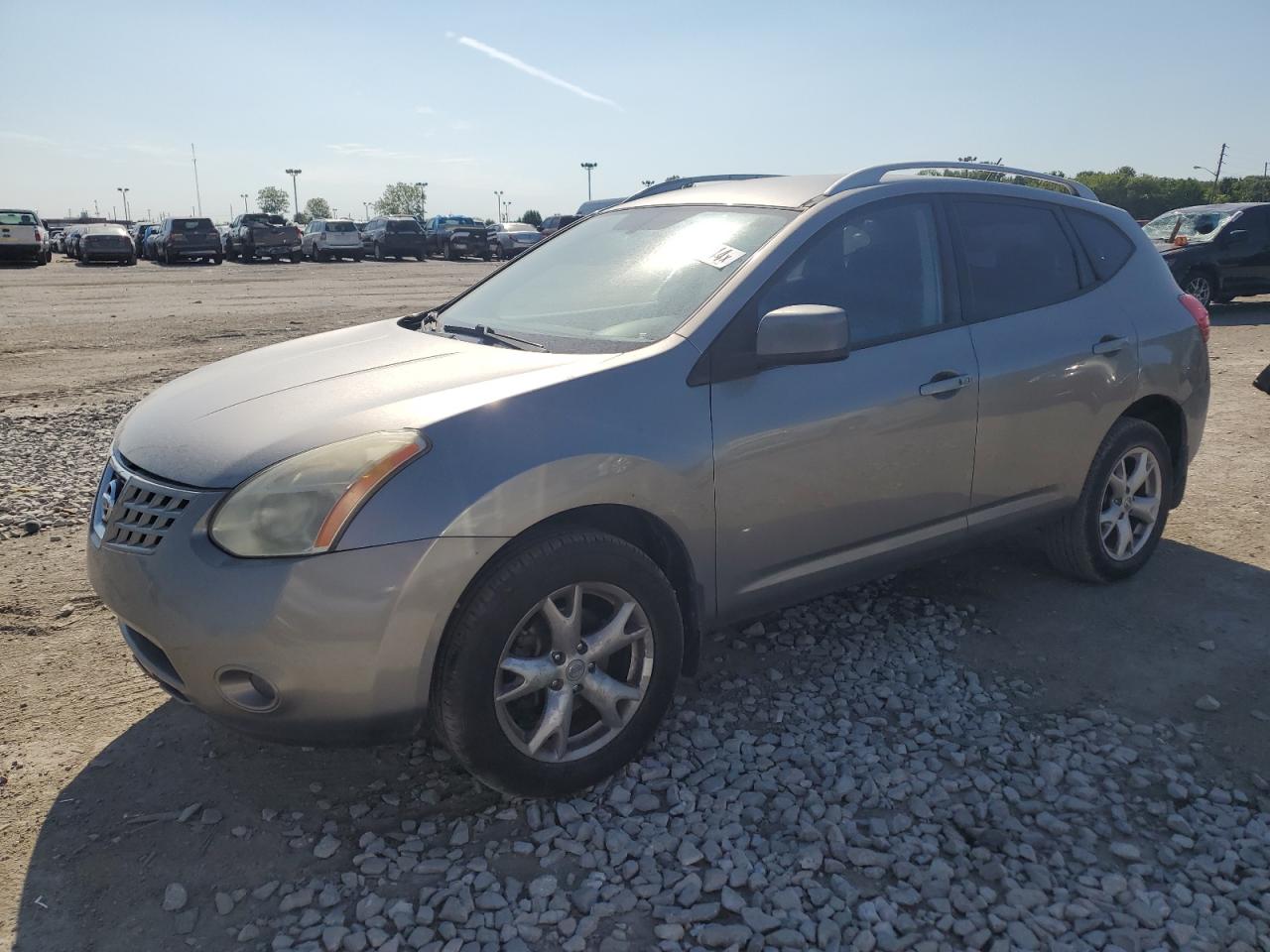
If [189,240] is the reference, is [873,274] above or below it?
below

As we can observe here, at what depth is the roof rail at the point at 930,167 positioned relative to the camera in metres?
3.67

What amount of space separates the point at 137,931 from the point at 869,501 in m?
2.54

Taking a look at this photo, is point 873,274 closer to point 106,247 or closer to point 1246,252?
point 1246,252

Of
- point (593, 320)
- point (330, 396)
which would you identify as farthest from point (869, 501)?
point (330, 396)

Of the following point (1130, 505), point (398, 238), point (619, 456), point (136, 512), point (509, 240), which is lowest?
point (1130, 505)

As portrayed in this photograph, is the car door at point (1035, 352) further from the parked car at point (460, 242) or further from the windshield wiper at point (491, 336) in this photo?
the parked car at point (460, 242)

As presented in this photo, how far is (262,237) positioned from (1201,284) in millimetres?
30270

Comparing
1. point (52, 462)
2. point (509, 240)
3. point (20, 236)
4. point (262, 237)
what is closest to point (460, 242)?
point (509, 240)

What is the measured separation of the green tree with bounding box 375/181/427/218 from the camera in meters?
133

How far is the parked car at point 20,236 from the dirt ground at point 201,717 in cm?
2761

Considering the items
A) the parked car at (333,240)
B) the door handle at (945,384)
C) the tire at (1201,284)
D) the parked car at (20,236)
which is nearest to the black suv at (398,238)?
the parked car at (333,240)

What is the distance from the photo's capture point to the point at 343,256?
38.7m

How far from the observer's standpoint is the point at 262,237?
35125mm

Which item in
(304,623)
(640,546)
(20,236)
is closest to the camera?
(304,623)
